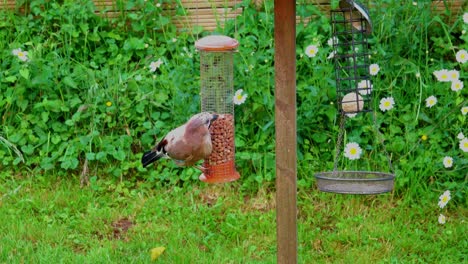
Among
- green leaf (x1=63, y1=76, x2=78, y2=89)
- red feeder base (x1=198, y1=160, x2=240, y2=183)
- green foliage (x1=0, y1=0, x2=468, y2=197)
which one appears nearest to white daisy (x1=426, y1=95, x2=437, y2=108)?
green foliage (x1=0, y1=0, x2=468, y2=197)

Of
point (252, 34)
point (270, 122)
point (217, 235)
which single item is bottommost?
point (217, 235)

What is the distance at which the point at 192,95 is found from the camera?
5145 millimetres

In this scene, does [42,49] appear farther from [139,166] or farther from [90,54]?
[139,166]

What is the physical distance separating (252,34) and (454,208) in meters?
1.78

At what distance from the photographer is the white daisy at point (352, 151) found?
15.1 feet

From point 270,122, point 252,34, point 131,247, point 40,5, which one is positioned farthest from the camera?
point 40,5

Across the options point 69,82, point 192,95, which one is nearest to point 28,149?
point 69,82

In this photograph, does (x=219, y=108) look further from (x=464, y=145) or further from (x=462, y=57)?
(x=462, y=57)

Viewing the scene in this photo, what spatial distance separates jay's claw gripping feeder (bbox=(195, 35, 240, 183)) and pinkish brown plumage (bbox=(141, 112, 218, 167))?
18 centimetres

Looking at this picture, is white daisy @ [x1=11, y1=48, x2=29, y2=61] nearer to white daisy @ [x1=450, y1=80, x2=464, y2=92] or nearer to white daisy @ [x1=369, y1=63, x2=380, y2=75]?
white daisy @ [x1=369, y1=63, x2=380, y2=75]

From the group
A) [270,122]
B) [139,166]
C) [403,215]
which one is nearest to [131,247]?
[139,166]

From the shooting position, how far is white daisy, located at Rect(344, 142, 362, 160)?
15.1 feet

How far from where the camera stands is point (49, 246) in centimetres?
432

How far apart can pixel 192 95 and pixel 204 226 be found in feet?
3.18
